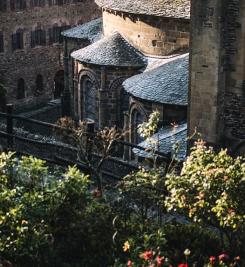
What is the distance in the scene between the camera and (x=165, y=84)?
90.7 feet

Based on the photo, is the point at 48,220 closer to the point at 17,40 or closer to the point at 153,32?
the point at 153,32

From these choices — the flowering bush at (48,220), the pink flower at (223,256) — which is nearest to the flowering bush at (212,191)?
the pink flower at (223,256)

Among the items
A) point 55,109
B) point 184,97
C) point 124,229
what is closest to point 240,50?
point 184,97

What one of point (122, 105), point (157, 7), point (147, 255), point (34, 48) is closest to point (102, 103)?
point (122, 105)

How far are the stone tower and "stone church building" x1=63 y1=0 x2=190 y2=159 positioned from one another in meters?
3.95

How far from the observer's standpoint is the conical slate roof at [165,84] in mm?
26844

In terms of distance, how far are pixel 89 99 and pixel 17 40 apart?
19.1 m

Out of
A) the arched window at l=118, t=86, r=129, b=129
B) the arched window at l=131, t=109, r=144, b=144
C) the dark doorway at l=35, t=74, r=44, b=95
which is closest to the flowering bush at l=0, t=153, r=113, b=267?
the arched window at l=131, t=109, r=144, b=144

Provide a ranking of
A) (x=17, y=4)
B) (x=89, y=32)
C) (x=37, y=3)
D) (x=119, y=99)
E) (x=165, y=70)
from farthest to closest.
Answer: (x=37, y=3) < (x=17, y=4) < (x=89, y=32) < (x=119, y=99) < (x=165, y=70)

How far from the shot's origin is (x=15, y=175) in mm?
15664

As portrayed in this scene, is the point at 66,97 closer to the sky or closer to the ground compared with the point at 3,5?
→ closer to the ground

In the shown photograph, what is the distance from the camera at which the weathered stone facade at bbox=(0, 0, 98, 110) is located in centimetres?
5100

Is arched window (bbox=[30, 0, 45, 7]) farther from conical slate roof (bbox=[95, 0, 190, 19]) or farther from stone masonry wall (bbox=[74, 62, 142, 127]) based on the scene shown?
conical slate roof (bbox=[95, 0, 190, 19])

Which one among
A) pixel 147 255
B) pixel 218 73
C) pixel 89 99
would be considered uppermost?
pixel 218 73
